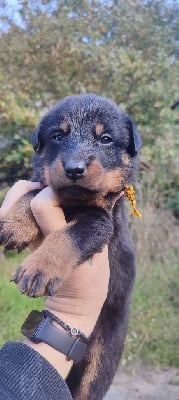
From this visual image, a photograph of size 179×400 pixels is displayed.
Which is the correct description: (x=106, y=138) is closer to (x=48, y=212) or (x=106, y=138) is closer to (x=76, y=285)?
(x=48, y=212)

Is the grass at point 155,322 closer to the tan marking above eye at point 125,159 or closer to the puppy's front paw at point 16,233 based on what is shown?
the tan marking above eye at point 125,159

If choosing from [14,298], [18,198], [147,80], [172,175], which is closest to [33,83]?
[147,80]

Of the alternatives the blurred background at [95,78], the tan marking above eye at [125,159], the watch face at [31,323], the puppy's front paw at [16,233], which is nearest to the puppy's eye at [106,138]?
the tan marking above eye at [125,159]

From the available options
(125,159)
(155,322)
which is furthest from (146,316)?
(125,159)

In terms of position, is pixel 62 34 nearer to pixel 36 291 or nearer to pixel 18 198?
pixel 18 198

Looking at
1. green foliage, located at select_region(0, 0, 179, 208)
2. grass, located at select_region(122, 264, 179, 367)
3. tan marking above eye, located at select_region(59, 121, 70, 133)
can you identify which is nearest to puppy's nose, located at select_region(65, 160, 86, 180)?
tan marking above eye, located at select_region(59, 121, 70, 133)

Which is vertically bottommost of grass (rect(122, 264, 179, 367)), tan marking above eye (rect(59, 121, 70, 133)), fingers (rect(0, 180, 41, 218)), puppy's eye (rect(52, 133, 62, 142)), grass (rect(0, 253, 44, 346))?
grass (rect(122, 264, 179, 367))

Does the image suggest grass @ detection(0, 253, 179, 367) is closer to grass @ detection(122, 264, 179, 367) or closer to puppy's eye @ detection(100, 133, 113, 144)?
grass @ detection(122, 264, 179, 367)
